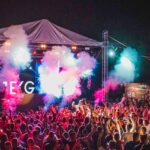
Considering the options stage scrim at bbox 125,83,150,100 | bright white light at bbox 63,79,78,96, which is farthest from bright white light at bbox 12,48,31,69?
stage scrim at bbox 125,83,150,100

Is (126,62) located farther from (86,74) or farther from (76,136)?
(76,136)

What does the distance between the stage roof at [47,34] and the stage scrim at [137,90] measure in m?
11.3

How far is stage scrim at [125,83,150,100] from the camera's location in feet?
74.0

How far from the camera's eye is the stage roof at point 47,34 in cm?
1111

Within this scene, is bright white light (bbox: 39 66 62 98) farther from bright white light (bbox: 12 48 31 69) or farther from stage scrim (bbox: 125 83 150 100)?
stage scrim (bbox: 125 83 150 100)

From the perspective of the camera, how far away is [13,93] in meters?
16.7

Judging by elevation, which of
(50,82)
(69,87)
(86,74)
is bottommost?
(69,87)

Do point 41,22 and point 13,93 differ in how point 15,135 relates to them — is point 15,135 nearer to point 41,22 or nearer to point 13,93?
point 41,22

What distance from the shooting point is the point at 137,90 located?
22.6 m

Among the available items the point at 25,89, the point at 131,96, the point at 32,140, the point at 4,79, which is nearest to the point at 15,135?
the point at 32,140

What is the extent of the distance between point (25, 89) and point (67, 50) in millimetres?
3818

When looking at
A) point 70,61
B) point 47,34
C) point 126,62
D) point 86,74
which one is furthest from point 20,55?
point 126,62

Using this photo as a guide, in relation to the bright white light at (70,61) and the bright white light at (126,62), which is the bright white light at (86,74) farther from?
the bright white light at (126,62)

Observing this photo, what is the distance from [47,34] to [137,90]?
12.4 meters
